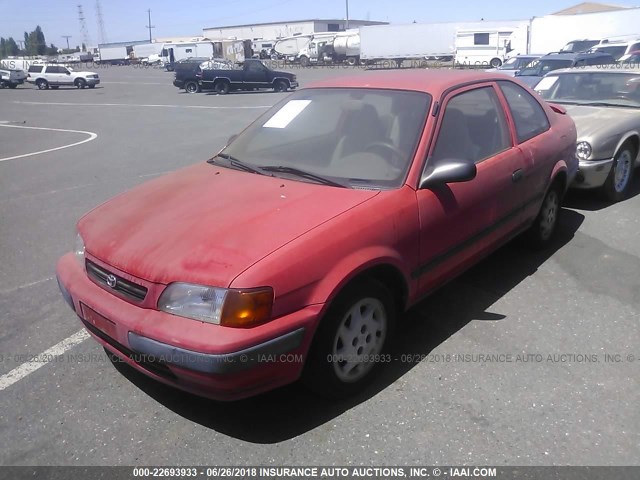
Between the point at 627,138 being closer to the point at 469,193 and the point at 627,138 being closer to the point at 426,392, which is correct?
the point at 469,193

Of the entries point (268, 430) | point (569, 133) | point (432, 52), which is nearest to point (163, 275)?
point (268, 430)

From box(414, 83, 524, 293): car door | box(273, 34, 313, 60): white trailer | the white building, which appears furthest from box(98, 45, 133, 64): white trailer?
box(414, 83, 524, 293): car door

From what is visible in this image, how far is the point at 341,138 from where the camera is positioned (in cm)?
348

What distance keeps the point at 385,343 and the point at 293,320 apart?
87cm

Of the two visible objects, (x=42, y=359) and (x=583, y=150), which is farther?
(x=583, y=150)

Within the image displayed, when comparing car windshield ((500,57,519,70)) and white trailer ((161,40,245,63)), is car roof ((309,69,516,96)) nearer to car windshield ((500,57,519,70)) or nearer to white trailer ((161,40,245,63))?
car windshield ((500,57,519,70))

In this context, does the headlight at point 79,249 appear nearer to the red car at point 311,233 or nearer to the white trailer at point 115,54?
the red car at point 311,233

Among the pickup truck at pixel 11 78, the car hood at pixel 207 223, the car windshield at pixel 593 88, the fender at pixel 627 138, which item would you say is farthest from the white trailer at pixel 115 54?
the car hood at pixel 207 223

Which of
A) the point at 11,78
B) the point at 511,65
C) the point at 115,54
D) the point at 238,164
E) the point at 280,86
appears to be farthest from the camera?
the point at 115,54

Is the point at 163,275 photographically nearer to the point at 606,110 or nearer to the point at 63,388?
the point at 63,388

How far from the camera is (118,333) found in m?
2.60

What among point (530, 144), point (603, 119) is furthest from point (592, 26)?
point (530, 144)

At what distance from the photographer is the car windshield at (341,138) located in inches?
128

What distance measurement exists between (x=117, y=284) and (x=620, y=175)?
5777 millimetres
